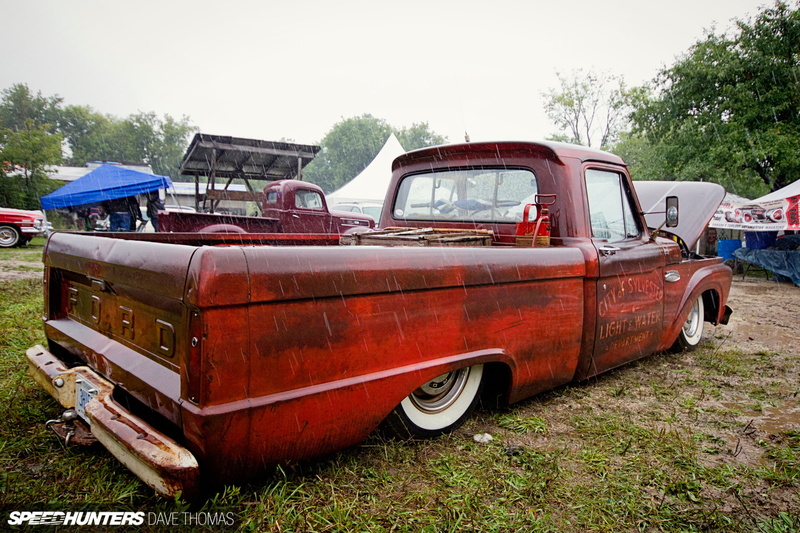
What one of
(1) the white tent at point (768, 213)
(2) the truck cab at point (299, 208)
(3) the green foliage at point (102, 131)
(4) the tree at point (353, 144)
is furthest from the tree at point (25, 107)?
(1) the white tent at point (768, 213)

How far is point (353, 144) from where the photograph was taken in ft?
202

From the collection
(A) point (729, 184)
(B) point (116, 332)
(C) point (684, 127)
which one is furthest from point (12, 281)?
(A) point (729, 184)

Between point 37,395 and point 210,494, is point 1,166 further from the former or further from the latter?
point 210,494

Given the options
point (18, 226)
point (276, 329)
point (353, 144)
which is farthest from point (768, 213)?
point (353, 144)

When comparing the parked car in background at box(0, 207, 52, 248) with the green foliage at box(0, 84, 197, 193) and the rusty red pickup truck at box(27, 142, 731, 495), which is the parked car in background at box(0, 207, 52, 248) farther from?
the green foliage at box(0, 84, 197, 193)

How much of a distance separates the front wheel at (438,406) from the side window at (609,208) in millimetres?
1381

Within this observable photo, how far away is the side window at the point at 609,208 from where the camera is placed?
3246mm

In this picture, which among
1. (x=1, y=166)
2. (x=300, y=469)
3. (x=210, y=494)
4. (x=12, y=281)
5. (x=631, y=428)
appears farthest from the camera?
(x=1, y=166)

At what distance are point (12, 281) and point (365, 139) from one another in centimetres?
5664

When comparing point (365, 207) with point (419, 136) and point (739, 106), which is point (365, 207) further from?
point (419, 136)

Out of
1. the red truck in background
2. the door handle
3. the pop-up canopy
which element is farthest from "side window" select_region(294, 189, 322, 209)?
the door handle

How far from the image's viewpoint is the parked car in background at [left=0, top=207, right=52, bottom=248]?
14.5 meters

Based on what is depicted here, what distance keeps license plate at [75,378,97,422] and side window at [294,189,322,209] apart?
25.1 feet

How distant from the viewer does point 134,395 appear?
190cm
